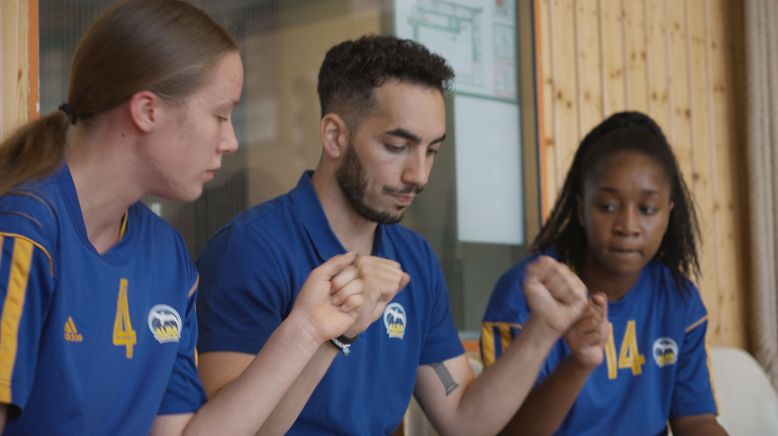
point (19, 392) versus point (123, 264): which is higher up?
point (123, 264)

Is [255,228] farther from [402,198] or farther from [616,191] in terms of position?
[616,191]

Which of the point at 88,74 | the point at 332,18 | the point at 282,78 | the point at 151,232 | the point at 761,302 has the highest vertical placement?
the point at 332,18

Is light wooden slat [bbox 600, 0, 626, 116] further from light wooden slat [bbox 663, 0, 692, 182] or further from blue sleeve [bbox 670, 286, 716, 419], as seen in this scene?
blue sleeve [bbox 670, 286, 716, 419]

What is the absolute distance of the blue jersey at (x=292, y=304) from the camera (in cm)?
190

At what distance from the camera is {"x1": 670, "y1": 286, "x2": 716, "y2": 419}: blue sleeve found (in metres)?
2.63

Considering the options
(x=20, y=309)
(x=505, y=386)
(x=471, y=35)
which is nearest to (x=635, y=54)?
(x=471, y=35)

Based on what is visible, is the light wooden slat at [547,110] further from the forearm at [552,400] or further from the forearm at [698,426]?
the forearm at [552,400]

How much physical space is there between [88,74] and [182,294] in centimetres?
38

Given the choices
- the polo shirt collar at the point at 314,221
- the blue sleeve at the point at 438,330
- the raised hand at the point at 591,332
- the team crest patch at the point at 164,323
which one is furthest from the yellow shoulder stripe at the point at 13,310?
the raised hand at the point at 591,332

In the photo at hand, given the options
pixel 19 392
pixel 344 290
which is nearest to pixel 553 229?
pixel 344 290

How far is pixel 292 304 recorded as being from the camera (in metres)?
1.97

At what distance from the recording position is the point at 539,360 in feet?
7.04

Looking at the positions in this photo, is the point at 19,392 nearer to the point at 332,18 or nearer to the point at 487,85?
the point at 332,18

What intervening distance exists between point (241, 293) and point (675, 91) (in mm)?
2629
